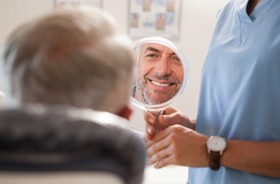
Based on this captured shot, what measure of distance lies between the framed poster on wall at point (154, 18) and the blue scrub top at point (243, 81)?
168 cm

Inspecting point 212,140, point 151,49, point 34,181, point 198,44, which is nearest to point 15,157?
point 34,181

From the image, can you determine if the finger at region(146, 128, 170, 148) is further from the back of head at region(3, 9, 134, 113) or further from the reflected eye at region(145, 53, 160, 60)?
the back of head at region(3, 9, 134, 113)

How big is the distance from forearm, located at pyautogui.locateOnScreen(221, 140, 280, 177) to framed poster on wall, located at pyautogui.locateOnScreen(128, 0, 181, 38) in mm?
1927

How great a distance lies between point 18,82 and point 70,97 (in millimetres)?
78

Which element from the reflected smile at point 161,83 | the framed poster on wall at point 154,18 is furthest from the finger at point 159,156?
the framed poster on wall at point 154,18

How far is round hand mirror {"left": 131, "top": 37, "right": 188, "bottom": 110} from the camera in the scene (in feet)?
3.71

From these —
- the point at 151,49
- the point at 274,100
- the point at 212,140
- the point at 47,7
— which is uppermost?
the point at 47,7

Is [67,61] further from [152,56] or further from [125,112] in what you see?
[152,56]

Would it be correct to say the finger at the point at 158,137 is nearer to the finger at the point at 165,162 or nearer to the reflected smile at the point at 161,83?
the finger at the point at 165,162

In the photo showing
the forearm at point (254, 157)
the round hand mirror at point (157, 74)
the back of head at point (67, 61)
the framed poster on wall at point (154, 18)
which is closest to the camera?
the back of head at point (67, 61)

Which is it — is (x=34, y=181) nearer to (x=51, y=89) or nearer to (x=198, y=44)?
(x=51, y=89)

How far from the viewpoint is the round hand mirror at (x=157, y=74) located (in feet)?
3.71

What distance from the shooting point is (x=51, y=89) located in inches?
20.1

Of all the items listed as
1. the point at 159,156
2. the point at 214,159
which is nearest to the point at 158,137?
the point at 159,156
